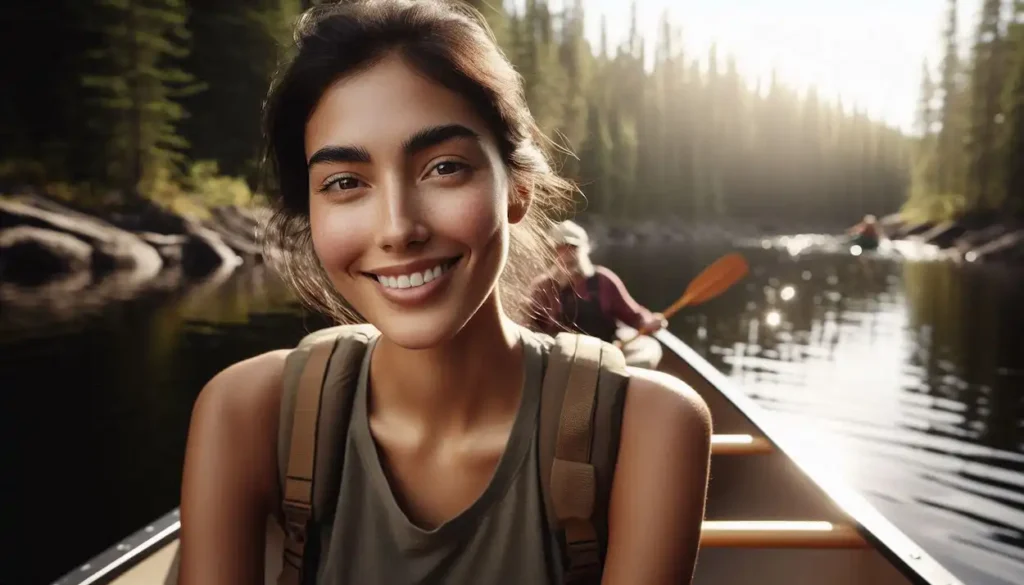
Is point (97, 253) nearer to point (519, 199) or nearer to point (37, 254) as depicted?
point (37, 254)

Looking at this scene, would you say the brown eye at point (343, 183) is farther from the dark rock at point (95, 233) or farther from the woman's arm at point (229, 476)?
the dark rock at point (95, 233)

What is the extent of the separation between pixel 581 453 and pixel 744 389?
31.6 feet

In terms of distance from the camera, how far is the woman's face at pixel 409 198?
3.80 ft

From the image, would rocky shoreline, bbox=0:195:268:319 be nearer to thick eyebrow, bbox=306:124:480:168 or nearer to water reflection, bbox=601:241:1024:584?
water reflection, bbox=601:241:1024:584

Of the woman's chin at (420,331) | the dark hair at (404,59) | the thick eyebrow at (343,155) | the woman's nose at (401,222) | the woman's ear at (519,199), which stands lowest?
the woman's chin at (420,331)

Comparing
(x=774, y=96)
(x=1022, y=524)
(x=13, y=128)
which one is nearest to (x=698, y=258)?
(x=13, y=128)

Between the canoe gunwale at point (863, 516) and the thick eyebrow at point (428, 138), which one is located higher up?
the thick eyebrow at point (428, 138)

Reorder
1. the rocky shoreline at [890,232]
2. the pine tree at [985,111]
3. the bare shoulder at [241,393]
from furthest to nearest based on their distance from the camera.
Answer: the pine tree at [985,111] < the rocky shoreline at [890,232] < the bare shoulder at [241,393]

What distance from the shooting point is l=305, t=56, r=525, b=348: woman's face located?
116cm

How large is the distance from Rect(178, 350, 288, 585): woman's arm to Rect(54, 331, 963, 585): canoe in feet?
1.42

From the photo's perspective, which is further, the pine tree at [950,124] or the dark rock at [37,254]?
the pine tree at [950,124]

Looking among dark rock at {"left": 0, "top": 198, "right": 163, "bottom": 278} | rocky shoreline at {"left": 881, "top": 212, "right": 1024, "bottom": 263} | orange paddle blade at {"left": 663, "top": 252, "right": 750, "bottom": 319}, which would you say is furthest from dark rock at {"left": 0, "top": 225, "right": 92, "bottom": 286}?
rocky shoreline at {"left": 881, "top": 212, "right": 1024, "bottom": 263}

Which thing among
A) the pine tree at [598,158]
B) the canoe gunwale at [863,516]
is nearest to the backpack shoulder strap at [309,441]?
the canoe gunwale at [863,516]

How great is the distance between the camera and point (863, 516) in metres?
2.63
